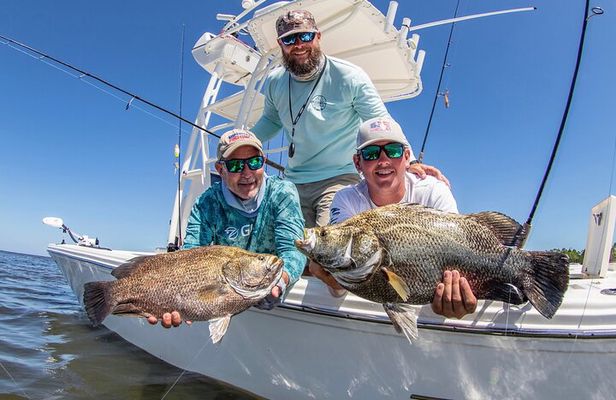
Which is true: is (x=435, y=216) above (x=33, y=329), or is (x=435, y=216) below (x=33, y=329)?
above

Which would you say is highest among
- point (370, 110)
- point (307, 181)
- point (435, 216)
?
point (370, 110)

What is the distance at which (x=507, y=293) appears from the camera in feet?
6.31

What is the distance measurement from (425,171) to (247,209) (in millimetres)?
1281

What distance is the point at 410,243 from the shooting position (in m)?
1.92

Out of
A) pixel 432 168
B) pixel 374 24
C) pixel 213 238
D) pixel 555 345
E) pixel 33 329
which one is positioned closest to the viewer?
pixel 555 345

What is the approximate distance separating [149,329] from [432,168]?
11.0 ft

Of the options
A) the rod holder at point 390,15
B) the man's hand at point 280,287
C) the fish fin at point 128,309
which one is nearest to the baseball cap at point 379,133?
the man's hand at point 280,287

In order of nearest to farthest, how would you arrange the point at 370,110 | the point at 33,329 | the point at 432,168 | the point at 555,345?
the point at 555,345, the point at 432,168, the point at 370,110, the point at 33,329

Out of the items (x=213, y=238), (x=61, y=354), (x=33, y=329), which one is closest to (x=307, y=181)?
(x=213, y=238)

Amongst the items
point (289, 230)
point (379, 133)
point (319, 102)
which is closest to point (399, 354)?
point (289, 230)

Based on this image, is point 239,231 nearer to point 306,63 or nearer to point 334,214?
point 334,214

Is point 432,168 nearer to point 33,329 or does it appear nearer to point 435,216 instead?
Answer: point 435,216

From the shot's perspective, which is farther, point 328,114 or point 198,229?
point 328,114

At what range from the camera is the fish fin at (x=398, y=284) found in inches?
72.7
